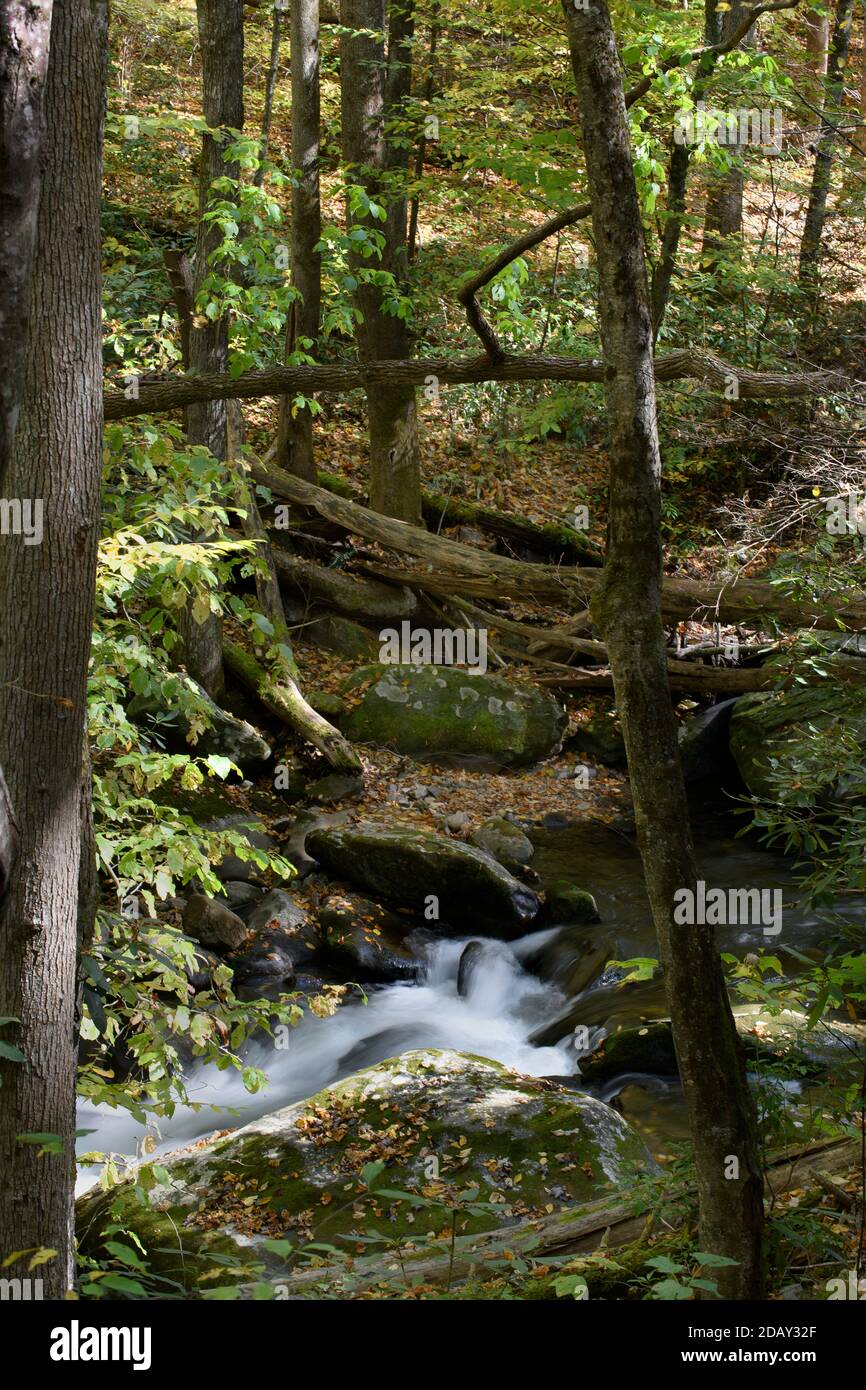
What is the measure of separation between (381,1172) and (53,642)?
9.45 feet

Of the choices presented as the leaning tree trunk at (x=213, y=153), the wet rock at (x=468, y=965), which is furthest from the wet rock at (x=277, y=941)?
the leaning tree trunk at (x=213, y=153)

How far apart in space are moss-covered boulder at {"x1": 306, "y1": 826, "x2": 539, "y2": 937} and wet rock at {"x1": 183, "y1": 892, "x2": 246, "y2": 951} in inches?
45.7

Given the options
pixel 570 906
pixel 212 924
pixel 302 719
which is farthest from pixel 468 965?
pixel 302 719

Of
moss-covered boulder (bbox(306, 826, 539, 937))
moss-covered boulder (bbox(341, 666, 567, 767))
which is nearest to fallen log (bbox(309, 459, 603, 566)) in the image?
moss-covered boulder (bbox(341, 666, 567, 767))

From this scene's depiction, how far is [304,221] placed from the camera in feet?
38.9

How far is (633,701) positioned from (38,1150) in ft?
7.37

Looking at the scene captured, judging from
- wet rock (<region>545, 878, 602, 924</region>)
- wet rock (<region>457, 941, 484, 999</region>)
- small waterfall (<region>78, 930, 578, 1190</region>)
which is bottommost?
small waterfall (<region>78, 930, 578, 1190</region>)

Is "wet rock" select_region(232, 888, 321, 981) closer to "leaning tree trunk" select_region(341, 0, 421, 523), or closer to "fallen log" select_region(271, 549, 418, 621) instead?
"fallen log" select_region(271, 549, 418, 621)

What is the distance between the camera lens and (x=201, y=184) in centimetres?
929

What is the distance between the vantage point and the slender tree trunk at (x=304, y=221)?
11.2 metres

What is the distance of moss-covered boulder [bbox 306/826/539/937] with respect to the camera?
8.80 m

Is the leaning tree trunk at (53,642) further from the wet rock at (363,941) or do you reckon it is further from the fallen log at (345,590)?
the fallen log at (345,590)
